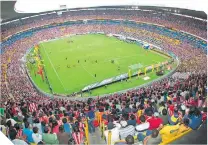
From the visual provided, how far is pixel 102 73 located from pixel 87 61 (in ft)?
10.8

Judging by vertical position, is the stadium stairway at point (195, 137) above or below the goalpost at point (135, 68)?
above

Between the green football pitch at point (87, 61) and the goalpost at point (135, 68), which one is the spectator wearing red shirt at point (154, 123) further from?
the goalpost at point (135, 68)

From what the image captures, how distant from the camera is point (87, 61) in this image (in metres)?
22.5

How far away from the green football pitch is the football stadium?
66 mm

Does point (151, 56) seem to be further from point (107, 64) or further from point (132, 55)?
point (107, 64)

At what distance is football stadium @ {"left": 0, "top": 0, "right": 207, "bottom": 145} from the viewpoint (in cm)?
569

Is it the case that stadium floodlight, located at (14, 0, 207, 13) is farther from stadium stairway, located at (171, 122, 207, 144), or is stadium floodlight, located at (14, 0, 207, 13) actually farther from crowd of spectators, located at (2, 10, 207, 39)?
stadium stairway, located at (171, 122, 207, 144)

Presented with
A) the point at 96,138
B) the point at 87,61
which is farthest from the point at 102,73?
the point at 96,138

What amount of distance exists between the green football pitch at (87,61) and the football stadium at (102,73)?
2.6 inches

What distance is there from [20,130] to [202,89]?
4550 mm

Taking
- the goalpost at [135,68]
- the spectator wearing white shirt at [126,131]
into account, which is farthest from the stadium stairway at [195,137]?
the goalpost at [135,68]

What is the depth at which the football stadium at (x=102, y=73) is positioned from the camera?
569 cm

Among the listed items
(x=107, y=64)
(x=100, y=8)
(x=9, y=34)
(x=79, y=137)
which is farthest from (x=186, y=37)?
(x=79, y=137)

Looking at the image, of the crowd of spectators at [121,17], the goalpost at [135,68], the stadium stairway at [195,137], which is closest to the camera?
the stadium stairway at [195,137]
